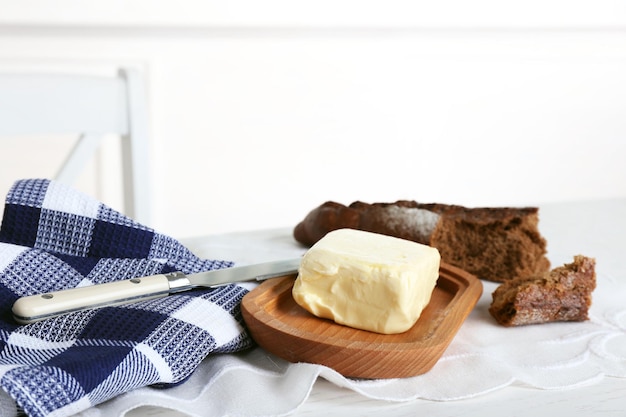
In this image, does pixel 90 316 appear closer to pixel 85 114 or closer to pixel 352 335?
pixel 352 335

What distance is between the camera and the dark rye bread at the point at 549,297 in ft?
3.00

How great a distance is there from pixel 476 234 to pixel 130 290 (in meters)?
0.50

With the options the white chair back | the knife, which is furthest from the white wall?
the knife

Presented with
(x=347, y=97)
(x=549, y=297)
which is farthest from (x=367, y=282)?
(x=347, y=97)

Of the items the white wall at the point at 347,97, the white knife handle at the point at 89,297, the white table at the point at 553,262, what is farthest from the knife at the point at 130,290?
the white wall at the point at 347,97

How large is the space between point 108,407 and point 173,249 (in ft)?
1.08

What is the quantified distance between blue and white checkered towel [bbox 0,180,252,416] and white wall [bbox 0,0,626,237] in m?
1.54

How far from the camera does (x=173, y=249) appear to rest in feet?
3.30

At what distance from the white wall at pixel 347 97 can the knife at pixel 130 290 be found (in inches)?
65.6

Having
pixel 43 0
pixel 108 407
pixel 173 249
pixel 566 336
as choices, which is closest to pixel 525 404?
pixel 566 336

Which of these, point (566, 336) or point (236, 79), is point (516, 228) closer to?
point (566, 336)

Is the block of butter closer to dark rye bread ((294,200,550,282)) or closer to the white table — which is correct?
the white table

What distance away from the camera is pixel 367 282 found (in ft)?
2.66

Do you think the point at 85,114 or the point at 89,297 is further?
the point at 85,114
